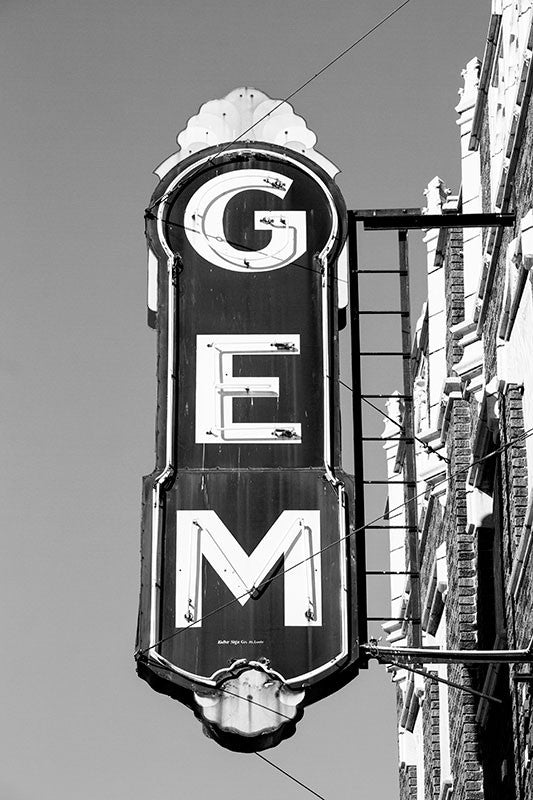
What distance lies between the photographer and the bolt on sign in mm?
13539

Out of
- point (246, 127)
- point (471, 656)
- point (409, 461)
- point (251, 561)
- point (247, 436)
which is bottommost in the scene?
point (471, 656)

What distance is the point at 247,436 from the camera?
14414mm

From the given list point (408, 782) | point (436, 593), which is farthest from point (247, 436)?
point (408, 782)

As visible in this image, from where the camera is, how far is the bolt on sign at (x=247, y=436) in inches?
533

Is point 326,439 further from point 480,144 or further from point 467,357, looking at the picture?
point 480,144

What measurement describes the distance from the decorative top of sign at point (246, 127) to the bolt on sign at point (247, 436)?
0.5 inches

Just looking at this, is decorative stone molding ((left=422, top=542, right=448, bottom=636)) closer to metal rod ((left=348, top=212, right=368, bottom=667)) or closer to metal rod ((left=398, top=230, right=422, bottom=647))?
metal rod ((left=398, top=230, right=422, bottom=647))

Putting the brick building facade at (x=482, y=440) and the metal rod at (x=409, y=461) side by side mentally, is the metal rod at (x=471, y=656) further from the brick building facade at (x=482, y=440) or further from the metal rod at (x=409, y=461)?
the metal rod at (x=409, y=461)

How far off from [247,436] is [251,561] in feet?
3.58

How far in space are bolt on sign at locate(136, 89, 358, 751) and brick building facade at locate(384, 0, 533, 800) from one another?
3.36 feet

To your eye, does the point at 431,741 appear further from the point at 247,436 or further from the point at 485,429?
the point at 247,436

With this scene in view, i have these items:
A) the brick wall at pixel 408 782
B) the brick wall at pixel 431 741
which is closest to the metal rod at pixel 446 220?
the brick wall at pixel 431 741

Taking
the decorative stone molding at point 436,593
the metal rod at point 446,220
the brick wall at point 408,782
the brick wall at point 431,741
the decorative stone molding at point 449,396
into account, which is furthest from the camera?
the brick wall at point 408,782

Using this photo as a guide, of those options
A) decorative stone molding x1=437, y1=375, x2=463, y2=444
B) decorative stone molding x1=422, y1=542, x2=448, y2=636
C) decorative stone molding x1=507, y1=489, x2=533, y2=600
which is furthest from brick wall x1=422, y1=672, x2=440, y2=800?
decorative stone molding x1=507, y1=489, x2=533, y2=600
